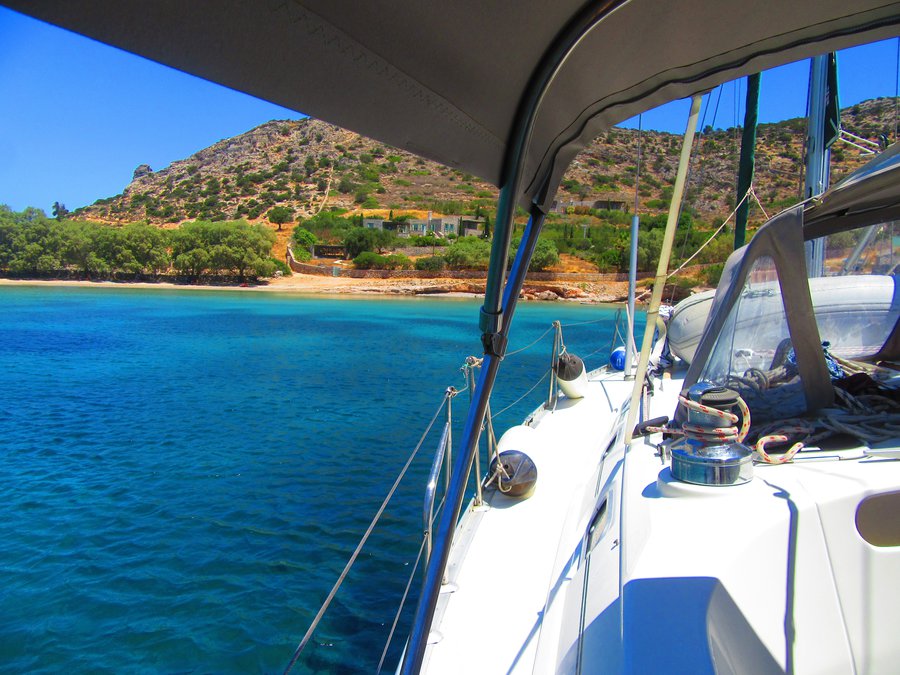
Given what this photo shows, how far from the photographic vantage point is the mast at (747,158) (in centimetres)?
700

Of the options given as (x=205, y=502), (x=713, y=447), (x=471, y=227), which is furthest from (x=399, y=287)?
(x=713, y=447)

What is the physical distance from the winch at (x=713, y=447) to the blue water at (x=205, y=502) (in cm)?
292

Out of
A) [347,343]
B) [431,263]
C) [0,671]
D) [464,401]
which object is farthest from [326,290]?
[0,671]

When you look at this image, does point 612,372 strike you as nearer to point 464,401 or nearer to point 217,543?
point 464,401

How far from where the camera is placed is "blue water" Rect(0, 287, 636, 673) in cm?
418

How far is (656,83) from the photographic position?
163 cm

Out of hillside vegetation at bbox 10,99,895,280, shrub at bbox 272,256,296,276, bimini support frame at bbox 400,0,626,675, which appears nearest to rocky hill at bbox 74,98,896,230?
hillside vegetation at bbox 10,99,895,280

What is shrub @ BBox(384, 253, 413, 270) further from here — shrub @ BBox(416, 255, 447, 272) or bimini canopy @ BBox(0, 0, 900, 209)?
bimini canopy @ BBox(0, 0, 900, 209)

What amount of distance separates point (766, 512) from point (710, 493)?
Result: 0.16 m

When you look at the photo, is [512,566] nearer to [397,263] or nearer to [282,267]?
[397,263]

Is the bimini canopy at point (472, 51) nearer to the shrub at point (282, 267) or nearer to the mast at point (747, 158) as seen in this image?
the mast at point (747, 158)

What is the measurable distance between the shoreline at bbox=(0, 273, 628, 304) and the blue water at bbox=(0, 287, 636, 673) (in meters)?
27.3

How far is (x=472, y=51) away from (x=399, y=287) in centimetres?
4455

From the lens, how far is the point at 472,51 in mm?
1274
